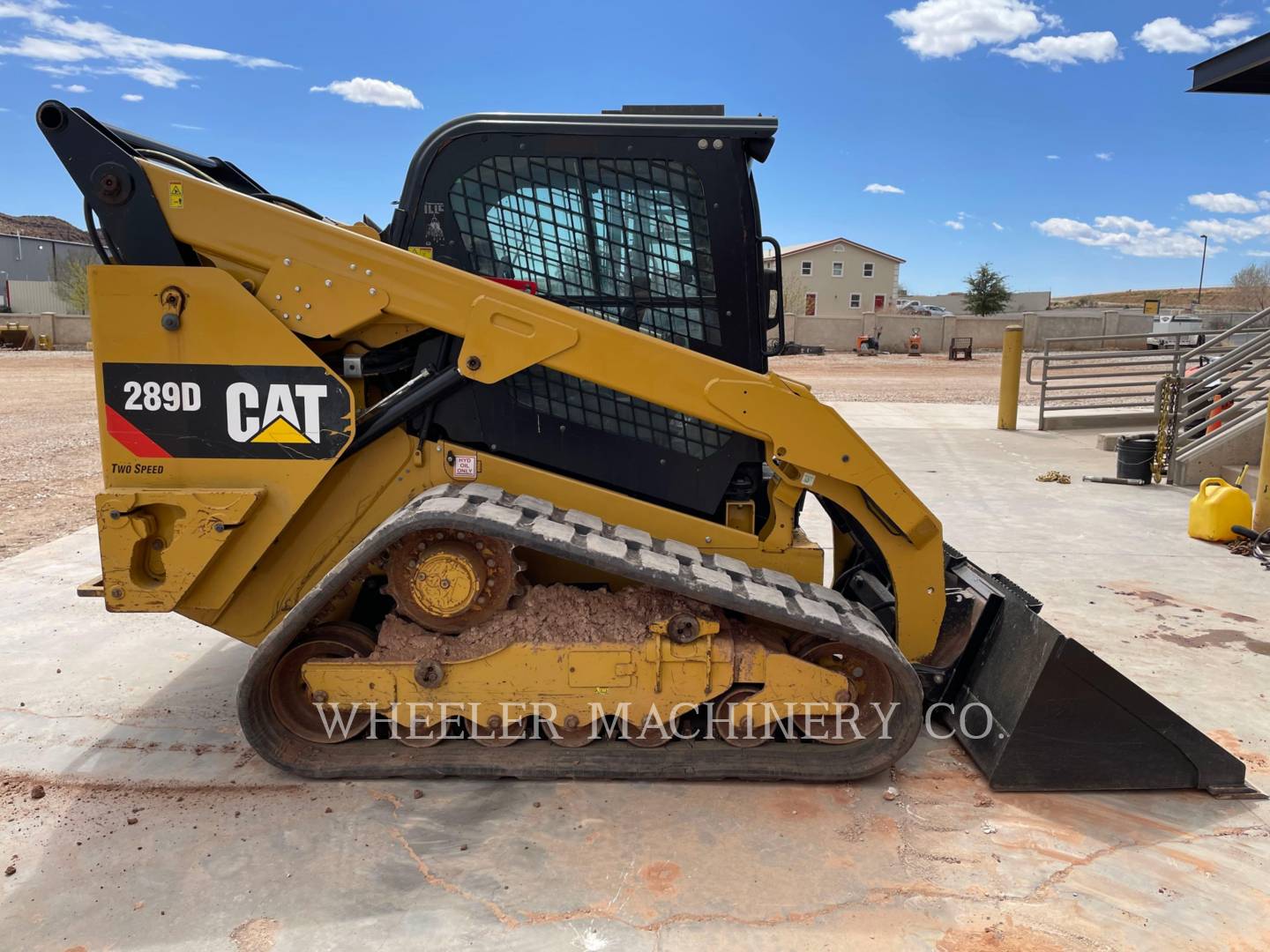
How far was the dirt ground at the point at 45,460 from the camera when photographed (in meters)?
7.30

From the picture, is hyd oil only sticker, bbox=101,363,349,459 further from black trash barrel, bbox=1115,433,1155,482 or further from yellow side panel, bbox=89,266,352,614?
black trash barrel, bbox=1115,433,1155,482

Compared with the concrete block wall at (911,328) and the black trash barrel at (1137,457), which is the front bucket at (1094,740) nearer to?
the black trash barrel at (1137,457)

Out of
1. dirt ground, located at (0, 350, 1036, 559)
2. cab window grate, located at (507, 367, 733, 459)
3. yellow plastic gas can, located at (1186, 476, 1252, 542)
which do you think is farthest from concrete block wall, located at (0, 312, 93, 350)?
yellow plastic gas can, located at (1186, 476, 1252, 542)

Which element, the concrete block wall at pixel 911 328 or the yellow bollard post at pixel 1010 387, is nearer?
the yellow bollard post at pixel 1010 387

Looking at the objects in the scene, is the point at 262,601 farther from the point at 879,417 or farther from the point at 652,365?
the point at 879,417

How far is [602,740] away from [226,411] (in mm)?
1987

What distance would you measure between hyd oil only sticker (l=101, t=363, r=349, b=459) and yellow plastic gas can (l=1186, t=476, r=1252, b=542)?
697 cm

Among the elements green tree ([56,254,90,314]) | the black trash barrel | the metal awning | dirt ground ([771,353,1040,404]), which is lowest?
the black trash barrel

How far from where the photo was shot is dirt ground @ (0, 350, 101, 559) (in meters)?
7.30

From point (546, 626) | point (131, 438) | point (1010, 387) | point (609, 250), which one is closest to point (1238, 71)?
point (609, 250)

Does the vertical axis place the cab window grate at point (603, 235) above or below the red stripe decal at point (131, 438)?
above

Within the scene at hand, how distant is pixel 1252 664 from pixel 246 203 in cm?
540

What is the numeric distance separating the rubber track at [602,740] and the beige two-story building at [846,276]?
67.5 meters

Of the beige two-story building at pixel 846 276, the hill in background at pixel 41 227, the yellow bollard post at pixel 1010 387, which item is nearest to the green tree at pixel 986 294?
the beige two-story building at pixel 846 276
